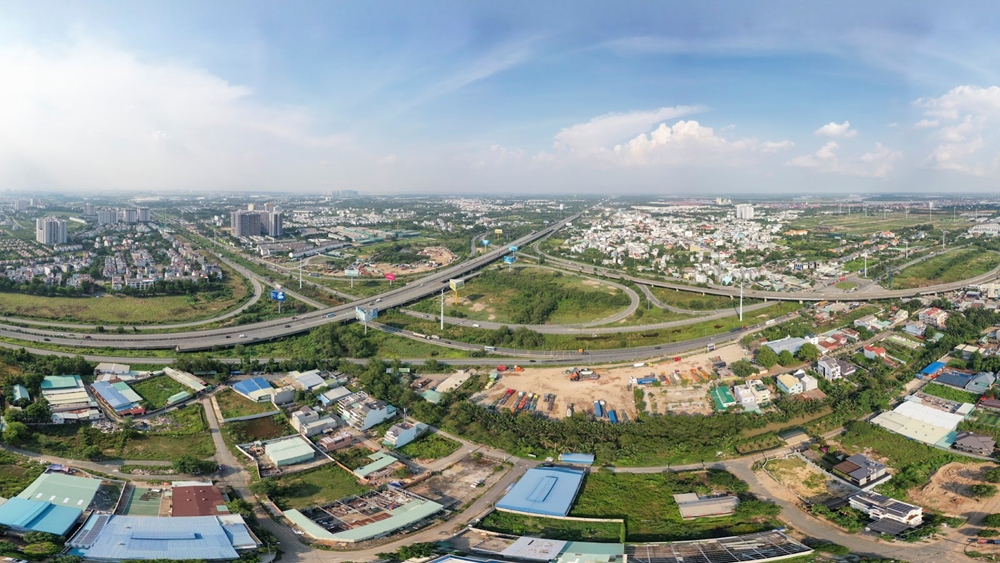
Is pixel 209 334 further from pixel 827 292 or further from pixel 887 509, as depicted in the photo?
pixel 827 292

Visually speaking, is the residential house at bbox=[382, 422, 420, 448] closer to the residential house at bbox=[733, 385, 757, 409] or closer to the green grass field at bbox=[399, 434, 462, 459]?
the green grass field at bbox=[399, 434, 462, 459]

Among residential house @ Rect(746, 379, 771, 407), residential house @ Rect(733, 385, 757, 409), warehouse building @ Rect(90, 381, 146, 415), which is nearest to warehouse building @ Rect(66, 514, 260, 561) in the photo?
warehouse building @ Rect(90, 381, 146, 415)

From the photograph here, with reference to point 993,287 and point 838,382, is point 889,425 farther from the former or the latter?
point 993,287

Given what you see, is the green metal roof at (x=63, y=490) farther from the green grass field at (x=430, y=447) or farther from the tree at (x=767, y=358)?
the tree at (x=767, y=358)

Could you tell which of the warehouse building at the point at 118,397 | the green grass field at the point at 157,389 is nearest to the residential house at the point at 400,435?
the green grass field at the point at 157,389

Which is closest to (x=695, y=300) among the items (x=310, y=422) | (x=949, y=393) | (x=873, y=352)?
(x=873, y=352)

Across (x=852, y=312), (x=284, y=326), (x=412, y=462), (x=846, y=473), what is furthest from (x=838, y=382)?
(x=284, y=326)
